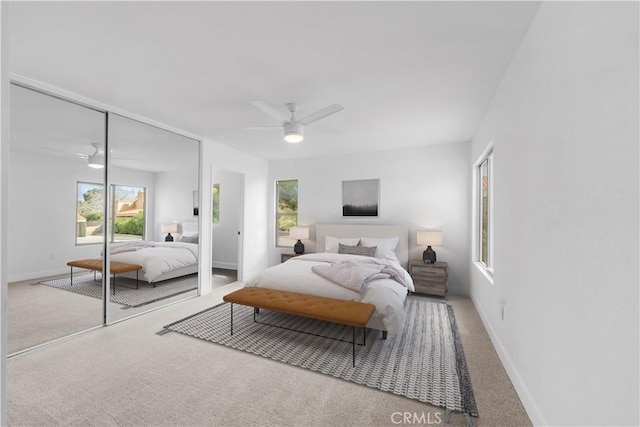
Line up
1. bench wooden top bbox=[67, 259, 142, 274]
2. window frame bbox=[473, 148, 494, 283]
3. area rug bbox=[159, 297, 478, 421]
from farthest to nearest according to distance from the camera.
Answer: window frame bbox=[473, 148, 494, 283], bench wooden top bbox=[67, 259, 142, 274], area rug bbox=[159, 297, 478, 421]

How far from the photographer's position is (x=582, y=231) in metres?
1.25

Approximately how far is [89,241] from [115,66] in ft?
6.07

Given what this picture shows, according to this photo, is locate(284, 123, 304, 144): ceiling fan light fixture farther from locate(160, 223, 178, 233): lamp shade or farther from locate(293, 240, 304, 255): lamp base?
locate(293, 240, 304, 255): lamp base

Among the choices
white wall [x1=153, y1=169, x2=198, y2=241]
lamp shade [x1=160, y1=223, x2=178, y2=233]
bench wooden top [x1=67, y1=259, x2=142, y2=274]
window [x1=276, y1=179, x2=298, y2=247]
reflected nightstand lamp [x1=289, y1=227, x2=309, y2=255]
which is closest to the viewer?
bench wooden top [x1=67, y1=259, x2=142, y2=274]

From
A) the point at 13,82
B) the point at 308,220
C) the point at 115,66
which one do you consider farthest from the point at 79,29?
the point at 308,220

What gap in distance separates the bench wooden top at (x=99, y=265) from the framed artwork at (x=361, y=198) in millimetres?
3527

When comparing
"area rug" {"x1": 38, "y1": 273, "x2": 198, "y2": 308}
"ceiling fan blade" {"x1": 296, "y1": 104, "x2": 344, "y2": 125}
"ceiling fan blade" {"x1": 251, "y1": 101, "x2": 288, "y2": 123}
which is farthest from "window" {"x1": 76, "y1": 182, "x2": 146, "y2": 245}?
"ceiling fan blade" {"x1": 296, "y1": 104, "x2": 344, "y2": 125}

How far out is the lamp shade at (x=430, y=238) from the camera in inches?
174

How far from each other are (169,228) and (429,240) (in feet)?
12.8

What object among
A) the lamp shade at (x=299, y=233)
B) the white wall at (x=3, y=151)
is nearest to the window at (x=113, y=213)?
the lamp shade at (x=299, y=233)

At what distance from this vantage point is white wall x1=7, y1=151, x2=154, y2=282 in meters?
2.46

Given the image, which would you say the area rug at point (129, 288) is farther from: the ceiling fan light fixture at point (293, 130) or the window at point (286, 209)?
the ceiling fan light fixture at point (293, 130)

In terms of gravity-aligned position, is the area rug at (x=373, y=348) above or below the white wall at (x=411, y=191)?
below

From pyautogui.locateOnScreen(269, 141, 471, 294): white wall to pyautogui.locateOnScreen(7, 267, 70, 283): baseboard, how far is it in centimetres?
350
